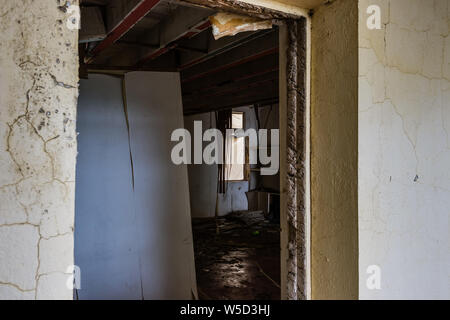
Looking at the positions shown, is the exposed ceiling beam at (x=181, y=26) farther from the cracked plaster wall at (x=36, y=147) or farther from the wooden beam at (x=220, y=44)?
the cracked plaster wall at (x=36, y=147)

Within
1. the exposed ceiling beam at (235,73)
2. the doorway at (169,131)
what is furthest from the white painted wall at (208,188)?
the doorway at (169,131)

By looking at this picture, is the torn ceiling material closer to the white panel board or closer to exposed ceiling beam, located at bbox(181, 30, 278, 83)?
exposed ceiling beam, located at bbox(181, 30, 278, 83)

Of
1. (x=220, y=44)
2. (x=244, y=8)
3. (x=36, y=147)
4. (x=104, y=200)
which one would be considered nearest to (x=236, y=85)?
(x=220, y=44)

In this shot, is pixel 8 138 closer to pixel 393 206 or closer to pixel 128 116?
pixel 393 206

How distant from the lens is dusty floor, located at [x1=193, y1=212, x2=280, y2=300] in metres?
3.77

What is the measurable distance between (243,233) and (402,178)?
5.49 metres

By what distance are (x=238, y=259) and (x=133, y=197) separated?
8.40ft

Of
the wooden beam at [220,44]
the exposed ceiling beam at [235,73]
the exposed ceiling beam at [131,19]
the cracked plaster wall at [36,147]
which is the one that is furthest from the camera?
the exposed ceiling beam at [235,73]

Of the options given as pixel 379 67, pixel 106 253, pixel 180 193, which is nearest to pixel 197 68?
pixel 180 193

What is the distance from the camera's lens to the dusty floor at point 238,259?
3.77 m

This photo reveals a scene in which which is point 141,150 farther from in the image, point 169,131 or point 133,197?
point 133,197

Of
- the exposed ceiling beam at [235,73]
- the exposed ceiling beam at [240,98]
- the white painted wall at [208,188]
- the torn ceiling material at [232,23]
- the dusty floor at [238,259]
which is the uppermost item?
the exposed ceiling beam at [235,73]

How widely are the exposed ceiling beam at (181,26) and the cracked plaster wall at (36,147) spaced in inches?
60.8

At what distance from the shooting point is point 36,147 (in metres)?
0.76
